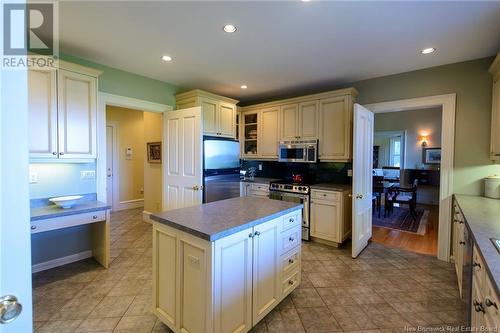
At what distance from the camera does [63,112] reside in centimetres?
250

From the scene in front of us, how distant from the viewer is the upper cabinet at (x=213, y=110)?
3.82 meters

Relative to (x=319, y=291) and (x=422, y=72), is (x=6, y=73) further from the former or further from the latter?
(x=422, y=72)

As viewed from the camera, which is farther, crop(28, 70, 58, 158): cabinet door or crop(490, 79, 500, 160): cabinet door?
crop(490, 79, 500, 160): cabinet door

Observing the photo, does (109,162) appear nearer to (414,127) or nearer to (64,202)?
(64,202)

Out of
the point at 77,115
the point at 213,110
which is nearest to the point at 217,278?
the point at 77,115

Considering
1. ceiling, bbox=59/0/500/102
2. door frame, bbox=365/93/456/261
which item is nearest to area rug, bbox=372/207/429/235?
door frame, bbox=365/93/456/261

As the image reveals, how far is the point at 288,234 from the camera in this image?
2105 mm

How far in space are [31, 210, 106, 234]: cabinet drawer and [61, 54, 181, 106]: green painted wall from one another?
1.66 m

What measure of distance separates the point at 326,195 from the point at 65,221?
3.26 meters

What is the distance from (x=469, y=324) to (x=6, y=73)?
2.62 metres

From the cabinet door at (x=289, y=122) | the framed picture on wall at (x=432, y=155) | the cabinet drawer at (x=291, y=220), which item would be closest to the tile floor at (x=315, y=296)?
the cabinet drawer at (x=291, y=220)

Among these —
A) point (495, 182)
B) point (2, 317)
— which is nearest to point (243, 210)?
point (2, 317)

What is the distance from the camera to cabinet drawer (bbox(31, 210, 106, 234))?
7.26 ft

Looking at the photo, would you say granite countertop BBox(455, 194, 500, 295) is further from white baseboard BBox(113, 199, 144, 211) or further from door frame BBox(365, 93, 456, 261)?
white baseboard BBox(113, 199, 144, 211)
